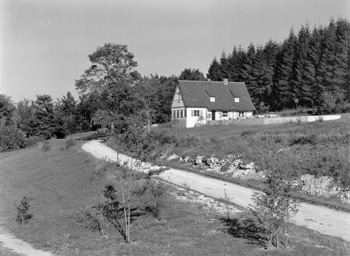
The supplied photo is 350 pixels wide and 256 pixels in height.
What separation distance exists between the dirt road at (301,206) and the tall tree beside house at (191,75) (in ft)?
264

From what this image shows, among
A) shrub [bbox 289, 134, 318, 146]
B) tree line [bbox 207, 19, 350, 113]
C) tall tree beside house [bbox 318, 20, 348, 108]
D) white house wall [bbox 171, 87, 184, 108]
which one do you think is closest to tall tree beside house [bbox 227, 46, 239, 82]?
tree line [bbox 207, 19, 350, 113]

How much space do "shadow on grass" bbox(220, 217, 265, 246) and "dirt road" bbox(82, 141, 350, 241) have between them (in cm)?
139

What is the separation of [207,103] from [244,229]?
55541mm

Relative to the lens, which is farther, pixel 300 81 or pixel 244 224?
pixel 300 81

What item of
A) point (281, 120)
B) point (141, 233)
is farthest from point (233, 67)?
point (141, 233)

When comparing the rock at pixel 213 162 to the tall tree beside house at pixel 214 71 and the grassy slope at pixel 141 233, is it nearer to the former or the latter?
the grassy slope at pixel 141 233

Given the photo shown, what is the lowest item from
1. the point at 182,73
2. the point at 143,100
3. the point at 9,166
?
the point at 9,166

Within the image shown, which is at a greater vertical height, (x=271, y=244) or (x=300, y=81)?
(x=300, y=81)

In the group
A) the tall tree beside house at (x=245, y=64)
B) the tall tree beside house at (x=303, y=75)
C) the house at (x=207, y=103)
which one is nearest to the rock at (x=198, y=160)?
the house at (x=207, y=103)

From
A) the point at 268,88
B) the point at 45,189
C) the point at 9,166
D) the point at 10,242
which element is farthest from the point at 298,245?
the point at 268,88

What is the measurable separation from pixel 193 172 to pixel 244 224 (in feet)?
39.7

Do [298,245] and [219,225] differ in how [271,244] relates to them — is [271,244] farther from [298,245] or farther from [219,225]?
[219,225]

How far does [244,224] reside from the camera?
15.0m

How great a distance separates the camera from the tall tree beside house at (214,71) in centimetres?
11402
